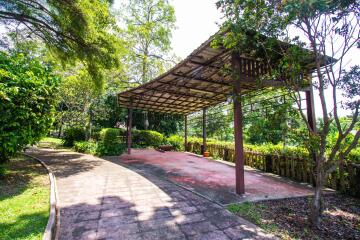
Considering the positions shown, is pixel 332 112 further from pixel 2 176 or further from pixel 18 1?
pixel 18 1

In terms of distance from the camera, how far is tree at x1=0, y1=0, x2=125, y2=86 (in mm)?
6652

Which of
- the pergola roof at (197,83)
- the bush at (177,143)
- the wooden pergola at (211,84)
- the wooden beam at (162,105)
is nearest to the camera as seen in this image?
the wooden pergola at (211,84)

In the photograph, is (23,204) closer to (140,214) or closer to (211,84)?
(140,214)

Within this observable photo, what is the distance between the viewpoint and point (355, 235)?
10.9 ft

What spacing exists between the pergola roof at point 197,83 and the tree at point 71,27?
2084 mm

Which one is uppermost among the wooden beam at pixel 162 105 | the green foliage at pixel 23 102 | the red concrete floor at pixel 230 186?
the wooden beam at pixel 162 105

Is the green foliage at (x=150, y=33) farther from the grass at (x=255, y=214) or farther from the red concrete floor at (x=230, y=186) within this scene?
the grass at (x=255, y=214)

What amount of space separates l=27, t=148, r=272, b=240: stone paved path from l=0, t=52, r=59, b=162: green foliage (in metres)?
1.56

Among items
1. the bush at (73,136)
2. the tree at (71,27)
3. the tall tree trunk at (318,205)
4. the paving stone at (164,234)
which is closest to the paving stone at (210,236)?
the paving stone at (164,234)

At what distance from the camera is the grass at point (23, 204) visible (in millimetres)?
2879

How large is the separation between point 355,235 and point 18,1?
36.7ft

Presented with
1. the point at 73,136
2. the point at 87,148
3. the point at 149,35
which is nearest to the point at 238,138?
the point at 87,148

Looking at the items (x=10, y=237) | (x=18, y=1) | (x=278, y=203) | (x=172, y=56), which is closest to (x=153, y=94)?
(x=18, y=1)

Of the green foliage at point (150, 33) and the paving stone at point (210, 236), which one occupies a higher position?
the green foliage at point (150, 33)
